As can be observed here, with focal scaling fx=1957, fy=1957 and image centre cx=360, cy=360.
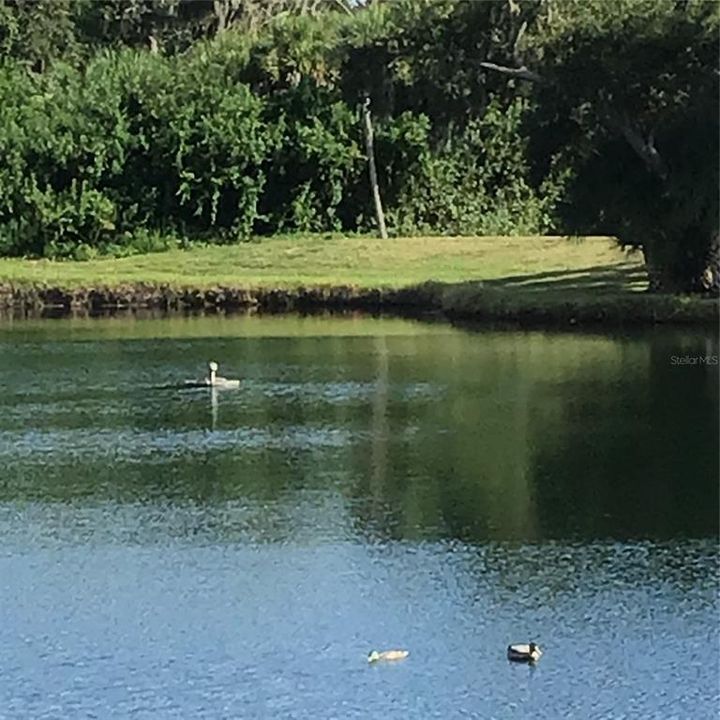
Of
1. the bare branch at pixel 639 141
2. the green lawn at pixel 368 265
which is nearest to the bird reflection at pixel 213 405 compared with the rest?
the bare branch at pixel 639 141

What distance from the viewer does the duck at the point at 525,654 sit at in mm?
18328

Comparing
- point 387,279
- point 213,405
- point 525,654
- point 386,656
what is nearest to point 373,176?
point 387,279

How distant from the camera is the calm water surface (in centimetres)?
1789

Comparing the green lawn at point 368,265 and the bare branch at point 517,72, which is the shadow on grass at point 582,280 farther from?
the bare branch at point 517,72

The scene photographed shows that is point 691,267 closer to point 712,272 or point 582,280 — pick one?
point 712,272

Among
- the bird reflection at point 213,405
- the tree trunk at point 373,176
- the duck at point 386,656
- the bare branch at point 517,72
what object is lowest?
the duck at point 386,656

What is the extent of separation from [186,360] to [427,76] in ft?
36.6

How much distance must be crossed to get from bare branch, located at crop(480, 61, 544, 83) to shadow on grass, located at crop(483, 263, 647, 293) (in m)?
5.38

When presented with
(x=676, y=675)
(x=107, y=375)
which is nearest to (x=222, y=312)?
(x=107, y=375)

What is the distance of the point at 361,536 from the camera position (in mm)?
23750

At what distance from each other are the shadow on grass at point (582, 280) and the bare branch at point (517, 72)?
5378 millimetres

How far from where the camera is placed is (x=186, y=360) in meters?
40.3

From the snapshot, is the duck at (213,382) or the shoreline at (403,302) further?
the shoreline at (403,302)

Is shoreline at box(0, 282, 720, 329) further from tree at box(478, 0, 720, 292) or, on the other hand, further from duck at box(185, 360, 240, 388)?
duck at box(185, 360, 240, 388)
